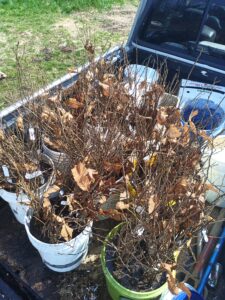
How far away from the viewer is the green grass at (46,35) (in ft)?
12.8

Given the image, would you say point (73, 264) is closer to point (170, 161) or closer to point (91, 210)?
point (91, 210)

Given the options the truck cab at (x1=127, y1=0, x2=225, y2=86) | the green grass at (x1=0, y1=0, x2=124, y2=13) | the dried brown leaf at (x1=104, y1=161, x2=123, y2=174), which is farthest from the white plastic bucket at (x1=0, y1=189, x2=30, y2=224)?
the green grass at (x1=0, y1=0, x2=124, y2=13)

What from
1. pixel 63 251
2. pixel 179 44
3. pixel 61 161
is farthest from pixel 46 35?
pixel 63 251

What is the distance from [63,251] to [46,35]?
12.9 ft

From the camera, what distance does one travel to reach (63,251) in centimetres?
141

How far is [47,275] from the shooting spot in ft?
4.91

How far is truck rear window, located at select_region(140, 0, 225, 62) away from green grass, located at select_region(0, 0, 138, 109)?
4.21ft

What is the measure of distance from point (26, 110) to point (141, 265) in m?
0.95

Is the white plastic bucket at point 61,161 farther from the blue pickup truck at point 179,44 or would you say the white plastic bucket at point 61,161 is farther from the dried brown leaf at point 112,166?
the blue pickup truck at point 179,44

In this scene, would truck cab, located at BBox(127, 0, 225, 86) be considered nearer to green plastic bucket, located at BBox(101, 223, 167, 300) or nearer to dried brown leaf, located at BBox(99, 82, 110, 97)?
dried brown leaf, located at BBox(99, 82, 110, 97)

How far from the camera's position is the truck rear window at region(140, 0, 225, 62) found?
2164 mm

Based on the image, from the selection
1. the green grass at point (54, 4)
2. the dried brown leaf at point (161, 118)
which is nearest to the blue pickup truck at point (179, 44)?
the dried brown leaf at point (161, 118)

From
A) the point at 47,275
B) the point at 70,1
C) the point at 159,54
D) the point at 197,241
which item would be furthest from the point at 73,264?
the point at 70,1

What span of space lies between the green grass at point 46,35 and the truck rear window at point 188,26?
1.28 m
